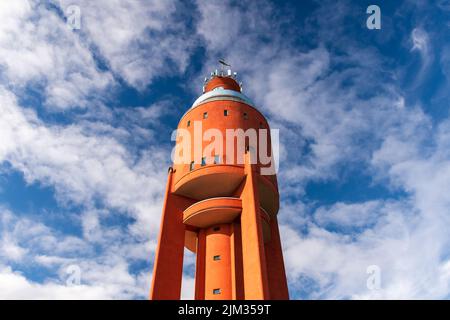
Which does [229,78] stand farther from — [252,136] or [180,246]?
[180,246]

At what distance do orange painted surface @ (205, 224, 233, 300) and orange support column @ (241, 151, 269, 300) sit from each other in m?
3.04

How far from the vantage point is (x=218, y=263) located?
23938 mm

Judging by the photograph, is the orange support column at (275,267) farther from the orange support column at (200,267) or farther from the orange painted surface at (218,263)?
the orange support column at (200,267)

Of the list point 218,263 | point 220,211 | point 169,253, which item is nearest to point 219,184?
point 220,211

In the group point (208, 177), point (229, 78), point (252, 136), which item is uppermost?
point (229, 78)

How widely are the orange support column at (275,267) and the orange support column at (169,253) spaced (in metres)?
7.13

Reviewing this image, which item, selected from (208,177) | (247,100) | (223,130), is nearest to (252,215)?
(208,177)

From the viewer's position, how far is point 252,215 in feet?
69.6

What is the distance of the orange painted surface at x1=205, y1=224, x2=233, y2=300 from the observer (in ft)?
74.7

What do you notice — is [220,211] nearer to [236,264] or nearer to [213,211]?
[213,211]
